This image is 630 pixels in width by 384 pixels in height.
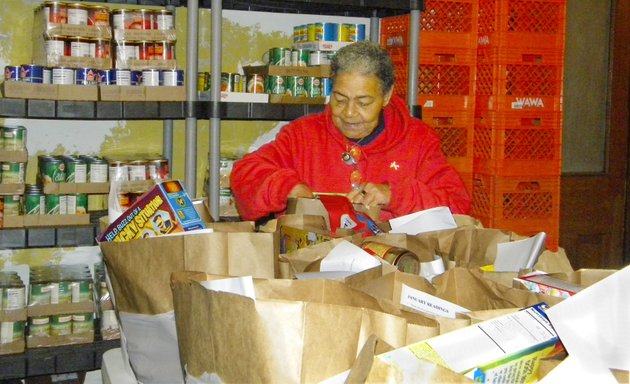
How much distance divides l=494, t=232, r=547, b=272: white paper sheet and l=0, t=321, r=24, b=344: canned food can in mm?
2299

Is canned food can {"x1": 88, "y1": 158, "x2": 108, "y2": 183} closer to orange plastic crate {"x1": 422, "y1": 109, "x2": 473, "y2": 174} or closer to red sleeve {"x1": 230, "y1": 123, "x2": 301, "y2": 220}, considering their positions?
red sleeve {"x1": 230, "y1": 123, "x2": 301, "y2": 220}

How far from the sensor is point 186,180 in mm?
3385

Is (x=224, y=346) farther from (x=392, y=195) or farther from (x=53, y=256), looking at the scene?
(x=53, y=256)

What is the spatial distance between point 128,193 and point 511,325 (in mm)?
2522

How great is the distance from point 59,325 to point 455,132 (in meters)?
1.93

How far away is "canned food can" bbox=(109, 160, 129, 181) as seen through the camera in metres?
3.24

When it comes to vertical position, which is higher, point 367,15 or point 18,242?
point 367,15

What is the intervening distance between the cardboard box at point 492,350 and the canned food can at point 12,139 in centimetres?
263

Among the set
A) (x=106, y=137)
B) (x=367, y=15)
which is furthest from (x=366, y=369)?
(x=367, y=15)

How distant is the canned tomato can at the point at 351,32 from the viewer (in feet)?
12.0

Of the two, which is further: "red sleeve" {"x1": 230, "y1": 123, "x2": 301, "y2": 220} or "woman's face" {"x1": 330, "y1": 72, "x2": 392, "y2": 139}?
"woman's face" {"x1": 330, "y1": 72, "x2": 392, "y2": 139}

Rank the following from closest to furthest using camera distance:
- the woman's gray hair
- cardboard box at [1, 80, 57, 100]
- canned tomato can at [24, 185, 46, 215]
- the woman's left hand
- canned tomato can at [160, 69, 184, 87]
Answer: the woman's left hand → the woman's gray hair → cardboard box at [1, 80, 57, 100] → canned tomato can at [24, 185, 46, 215] → canned tomato can at [160, 69, 184, 87]

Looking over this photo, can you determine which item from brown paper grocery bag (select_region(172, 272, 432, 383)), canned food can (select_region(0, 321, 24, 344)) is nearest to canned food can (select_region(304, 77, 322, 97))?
canned food can (select_region(0, 321, 24, 344))

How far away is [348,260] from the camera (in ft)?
4.08
